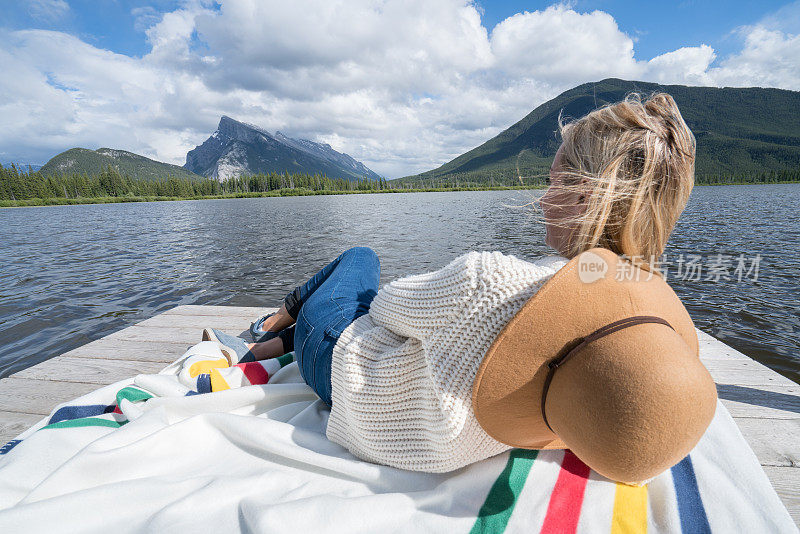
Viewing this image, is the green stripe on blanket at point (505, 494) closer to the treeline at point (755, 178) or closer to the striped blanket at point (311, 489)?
the striped blanket at point (311, 489)

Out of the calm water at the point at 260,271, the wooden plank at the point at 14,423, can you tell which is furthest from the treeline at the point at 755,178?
the wooden plank at the point at 14,423

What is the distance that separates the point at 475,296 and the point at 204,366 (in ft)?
7.21

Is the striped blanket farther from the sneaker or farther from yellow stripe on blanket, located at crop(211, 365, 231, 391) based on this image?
the sneaker

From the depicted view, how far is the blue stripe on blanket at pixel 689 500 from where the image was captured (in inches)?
45.7

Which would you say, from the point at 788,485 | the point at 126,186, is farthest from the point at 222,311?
the point at 126,186

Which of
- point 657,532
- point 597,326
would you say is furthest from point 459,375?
point 657,532

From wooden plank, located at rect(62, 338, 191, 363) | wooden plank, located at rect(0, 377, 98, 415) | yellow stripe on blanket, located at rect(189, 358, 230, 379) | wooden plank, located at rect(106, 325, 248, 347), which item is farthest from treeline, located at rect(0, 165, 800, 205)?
wooden plank, located at rect(0, 377, 98, 415)

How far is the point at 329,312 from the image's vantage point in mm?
1971

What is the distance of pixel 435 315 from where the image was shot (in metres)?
1.11

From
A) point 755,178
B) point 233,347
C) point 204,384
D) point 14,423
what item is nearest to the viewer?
point 204,384

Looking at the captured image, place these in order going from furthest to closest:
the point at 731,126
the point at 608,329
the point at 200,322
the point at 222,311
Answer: the point at 731,126, the point at 222,311, the point at 200,322, the point at 608,329

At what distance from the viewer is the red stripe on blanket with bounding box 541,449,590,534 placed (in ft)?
3.80

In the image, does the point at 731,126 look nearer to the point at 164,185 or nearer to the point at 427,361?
the point at 164,185

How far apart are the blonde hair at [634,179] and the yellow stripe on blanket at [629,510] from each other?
2.54 feet
